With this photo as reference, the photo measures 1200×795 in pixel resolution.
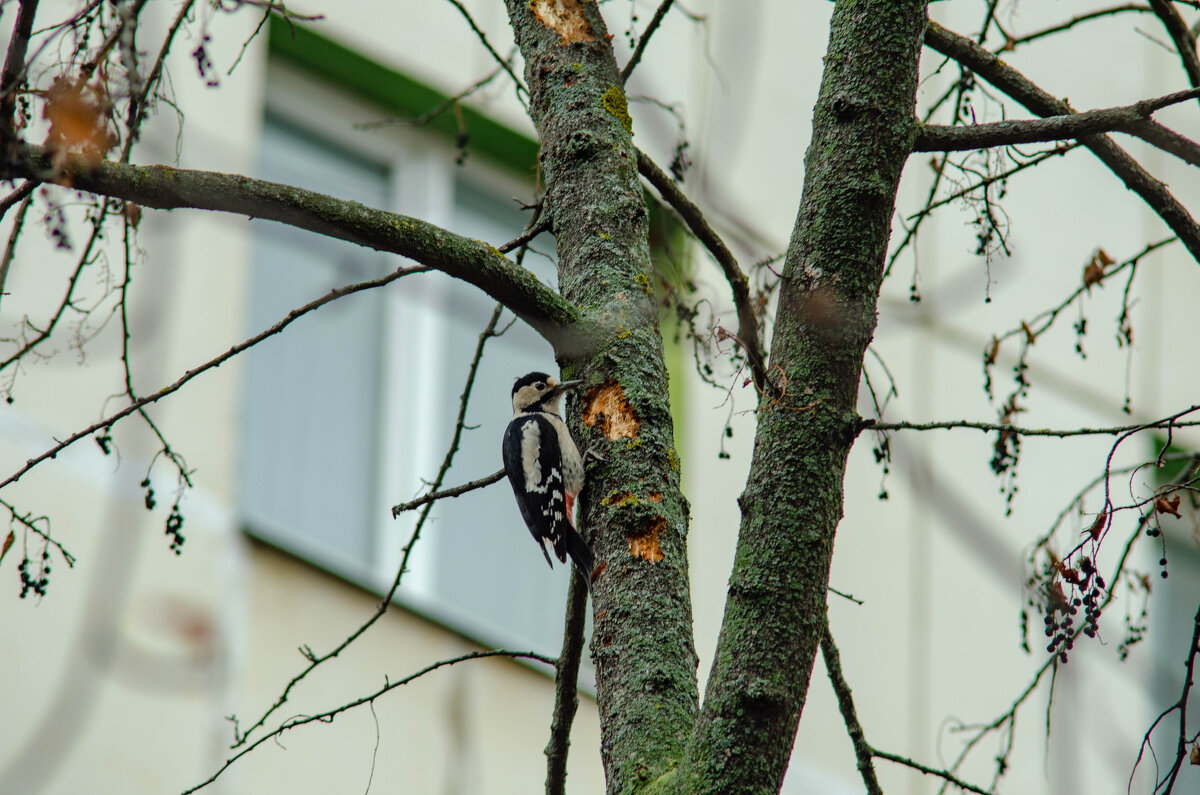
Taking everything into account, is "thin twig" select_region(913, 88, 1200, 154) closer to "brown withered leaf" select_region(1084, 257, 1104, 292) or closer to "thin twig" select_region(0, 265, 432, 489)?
"brown withered leaf" select_region(1084, 257, 1104, 292)

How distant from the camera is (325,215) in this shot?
2.53 metres

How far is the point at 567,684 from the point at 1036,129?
4.55ft

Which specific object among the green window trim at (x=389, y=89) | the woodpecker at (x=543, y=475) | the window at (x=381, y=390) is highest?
the green window trim at (x=389, y=89)

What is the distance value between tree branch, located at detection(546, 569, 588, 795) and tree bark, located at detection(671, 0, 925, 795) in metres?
0.57

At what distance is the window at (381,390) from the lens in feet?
19.9

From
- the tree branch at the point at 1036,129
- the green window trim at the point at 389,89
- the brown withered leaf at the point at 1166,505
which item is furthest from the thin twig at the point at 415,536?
the green window trim at the point at 389,89

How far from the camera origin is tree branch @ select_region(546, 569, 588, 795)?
294 cm

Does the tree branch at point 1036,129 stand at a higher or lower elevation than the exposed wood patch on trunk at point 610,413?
higher

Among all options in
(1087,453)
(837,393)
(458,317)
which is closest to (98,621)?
(458,317)

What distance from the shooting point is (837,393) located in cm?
252

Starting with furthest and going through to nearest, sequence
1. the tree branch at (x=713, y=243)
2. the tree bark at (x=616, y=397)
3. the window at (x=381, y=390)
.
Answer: the window at (x=381, y=390), the tree branch at (x=713, y=243), the tree bark at (x=616, y=397)

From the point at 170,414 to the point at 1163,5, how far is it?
3639mm

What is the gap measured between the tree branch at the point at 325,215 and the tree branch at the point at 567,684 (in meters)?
0.50

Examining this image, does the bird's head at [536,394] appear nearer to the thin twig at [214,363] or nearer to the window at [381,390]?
Answer: the window at [381,390]
